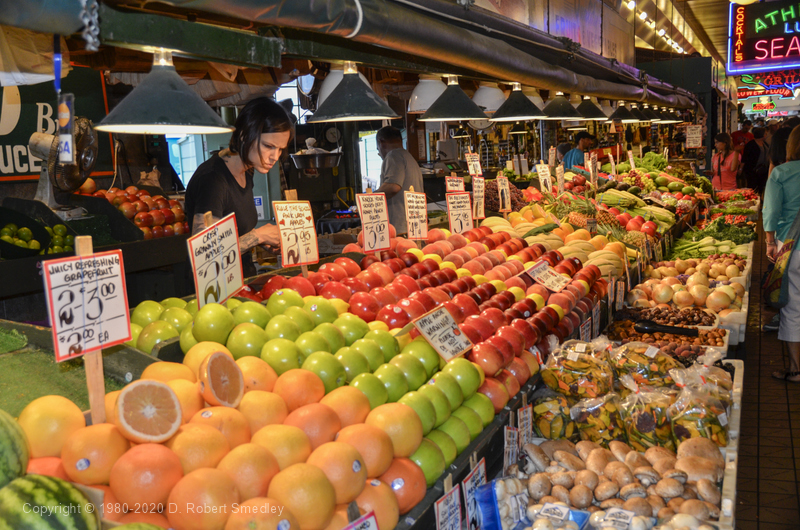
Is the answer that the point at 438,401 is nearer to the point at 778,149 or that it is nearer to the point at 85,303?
the point at 85,303

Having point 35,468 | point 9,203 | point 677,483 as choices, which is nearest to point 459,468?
point 677,483

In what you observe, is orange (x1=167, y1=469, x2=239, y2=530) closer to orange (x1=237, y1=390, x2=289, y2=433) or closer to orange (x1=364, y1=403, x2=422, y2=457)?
orange (x1=237, y1=390, x2=289, y2=433)

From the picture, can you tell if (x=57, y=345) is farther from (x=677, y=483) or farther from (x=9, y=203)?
(x=9, y=203)

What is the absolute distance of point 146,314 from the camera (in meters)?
2.23

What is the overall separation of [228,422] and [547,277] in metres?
2.56

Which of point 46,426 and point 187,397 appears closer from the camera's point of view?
point 46,426

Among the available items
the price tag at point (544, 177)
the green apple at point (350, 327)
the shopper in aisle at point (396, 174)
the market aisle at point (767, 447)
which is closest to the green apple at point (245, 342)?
the green apple at point (350, 327)

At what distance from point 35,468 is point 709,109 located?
16.0 meters

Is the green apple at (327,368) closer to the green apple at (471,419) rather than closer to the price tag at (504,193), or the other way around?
the green apple at (471,419)

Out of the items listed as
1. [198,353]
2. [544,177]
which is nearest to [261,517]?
[198,353]

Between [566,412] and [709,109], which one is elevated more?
[709,109]

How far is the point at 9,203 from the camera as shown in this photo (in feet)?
15.4

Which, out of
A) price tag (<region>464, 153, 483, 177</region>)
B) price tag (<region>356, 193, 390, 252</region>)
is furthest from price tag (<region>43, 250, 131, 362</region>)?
price tag (<region>464, 153, 483, 177</region>)

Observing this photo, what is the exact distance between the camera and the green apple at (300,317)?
7.37ft
